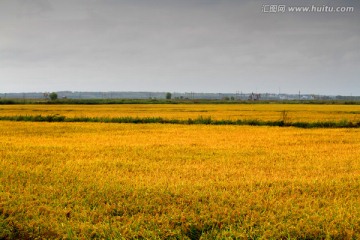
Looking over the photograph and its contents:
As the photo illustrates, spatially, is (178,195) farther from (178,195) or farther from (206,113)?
(206,113)

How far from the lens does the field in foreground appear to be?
6.22 meters

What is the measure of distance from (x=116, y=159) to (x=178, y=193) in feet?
16.2

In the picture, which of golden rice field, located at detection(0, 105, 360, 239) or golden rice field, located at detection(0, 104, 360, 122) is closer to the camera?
golden rice field, located at detection(0, 105, 360, 239)

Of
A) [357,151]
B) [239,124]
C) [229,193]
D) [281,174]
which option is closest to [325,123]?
[239,124]

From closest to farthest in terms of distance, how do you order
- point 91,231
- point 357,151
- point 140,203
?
point 91,231 < point 140,203 < point 357,151

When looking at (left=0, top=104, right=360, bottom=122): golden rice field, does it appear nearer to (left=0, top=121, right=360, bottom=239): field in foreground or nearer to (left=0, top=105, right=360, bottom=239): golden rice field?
(left=0, top=121, right=360, bottom=239): field in foreground

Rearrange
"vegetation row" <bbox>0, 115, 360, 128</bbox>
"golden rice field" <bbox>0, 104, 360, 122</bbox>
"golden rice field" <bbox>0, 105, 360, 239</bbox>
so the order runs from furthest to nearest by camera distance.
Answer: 1. "golden rice field" <bbox>0, 104, 360, 122</bbox>
2. "vegetation row" <bbox>0, 115, 360, 128</bbox>
3. "golden rice field" <bbox>0, 105, 360, 239</bbox>

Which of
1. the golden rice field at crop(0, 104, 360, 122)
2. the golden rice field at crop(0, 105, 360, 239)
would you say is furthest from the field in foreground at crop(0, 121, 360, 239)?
the golden rice field at crop(0, 104, 360, 122)

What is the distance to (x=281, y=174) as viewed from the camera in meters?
10.3

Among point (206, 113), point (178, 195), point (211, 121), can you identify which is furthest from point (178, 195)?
point (206, 113)

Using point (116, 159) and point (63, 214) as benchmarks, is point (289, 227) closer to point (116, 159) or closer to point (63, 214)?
point (63, 214)

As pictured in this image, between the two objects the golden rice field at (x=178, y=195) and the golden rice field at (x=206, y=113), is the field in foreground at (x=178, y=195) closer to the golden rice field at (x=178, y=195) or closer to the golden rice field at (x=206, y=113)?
the golden rice field at (x=178, y=195)

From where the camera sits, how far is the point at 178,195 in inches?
314

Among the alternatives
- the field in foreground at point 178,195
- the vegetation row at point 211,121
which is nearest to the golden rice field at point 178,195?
the field in foreground at point 178,195
